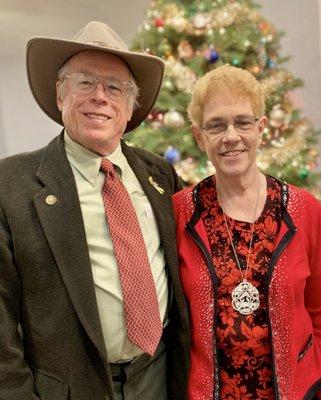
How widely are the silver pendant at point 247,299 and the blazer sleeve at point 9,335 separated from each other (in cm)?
67

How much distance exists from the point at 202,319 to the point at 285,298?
28cm

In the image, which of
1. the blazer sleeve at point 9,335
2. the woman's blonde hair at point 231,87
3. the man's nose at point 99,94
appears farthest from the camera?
the woman's blonde hair at point 231,87

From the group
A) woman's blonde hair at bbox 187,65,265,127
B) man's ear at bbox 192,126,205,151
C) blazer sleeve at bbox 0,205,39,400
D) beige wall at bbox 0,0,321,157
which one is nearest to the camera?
blazer sleeve at bbox 0,205,39,400

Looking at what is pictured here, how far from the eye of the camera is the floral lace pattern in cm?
140

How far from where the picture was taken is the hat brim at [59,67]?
136 centimetres

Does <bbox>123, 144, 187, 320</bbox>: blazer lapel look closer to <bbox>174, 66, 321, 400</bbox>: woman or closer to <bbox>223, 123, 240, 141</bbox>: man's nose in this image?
<bbox>174, 66, 321, 400</bbox>: woman

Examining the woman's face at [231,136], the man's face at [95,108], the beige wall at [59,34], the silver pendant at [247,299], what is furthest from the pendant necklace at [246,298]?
the beige wall at [59,34]

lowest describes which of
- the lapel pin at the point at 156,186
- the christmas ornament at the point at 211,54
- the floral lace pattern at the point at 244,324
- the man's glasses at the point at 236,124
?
the floral lace pattern at the point at 244,324

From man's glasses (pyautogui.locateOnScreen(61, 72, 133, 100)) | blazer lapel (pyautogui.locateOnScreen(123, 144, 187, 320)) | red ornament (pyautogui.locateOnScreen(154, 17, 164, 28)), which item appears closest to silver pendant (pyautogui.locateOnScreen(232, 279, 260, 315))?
blazer lapel (pyautogui.locateOnScreen(123, 144, 187, 320))

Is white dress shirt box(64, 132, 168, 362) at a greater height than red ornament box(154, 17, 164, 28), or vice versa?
red ornament box(154, 17, 164, 28)

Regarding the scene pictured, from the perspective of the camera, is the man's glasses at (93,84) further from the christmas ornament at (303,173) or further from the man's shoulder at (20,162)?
the christmas ornament at (303,173)

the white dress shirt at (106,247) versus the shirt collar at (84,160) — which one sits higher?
the shirt collar at (84,160)

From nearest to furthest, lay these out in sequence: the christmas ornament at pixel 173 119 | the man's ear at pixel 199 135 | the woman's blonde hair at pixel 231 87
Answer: the woman's blonde hair at pixel 231 87 → the man's ear at pixel 199 135 → the christmas ornament at pixel 173 119

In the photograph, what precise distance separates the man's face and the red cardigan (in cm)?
42
